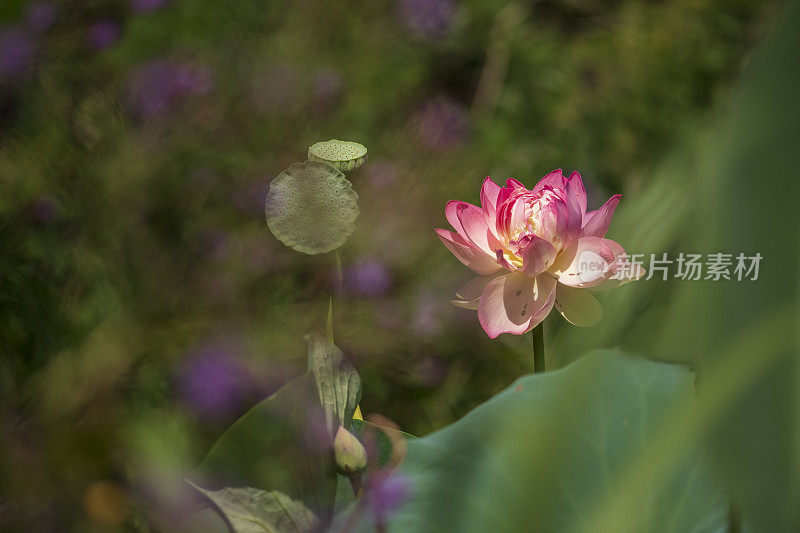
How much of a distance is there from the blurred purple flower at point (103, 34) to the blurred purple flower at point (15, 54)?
0.40 feet

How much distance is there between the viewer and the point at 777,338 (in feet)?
0.18

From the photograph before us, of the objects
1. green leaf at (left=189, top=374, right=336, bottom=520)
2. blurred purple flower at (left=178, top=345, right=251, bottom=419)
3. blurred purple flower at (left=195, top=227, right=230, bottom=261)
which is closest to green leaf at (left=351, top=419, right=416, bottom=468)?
green leaf at (left=189, top=374, right=336, bottom=520)

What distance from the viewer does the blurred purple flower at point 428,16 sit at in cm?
103

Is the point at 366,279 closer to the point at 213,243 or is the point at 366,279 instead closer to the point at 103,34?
the point at 213,243

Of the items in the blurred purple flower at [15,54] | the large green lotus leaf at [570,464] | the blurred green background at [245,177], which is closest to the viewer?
the large green lotus leaf at [570,464]

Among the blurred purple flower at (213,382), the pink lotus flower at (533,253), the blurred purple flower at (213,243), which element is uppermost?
the pink lotus flower at (533,253)

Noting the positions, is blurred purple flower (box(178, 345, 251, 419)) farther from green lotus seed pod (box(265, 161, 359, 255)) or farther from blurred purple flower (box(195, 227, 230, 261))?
green lotus seed pod (box(265, 161, 359, 255))

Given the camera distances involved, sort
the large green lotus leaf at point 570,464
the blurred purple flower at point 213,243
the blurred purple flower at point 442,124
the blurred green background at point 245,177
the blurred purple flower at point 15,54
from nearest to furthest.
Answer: the large green lotus leaf at point 570,464 → the blurred green background at point 245,177 → the blurred purple flower at point 15,54 → the blurred purple flower at point 213,243 → the blurred purple flower at point 442,124

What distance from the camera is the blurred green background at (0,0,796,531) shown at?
52cm

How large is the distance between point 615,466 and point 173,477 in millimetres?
207

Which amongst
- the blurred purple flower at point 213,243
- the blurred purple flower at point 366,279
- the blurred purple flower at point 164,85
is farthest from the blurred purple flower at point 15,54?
the blurred purple flower at point 366,279

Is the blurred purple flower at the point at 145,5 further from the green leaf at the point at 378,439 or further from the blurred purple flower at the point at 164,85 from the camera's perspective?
the green leaf at the point at 378,439

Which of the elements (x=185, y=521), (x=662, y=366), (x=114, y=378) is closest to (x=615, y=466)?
(x=662, y=366)

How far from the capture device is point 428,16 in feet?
3.43
